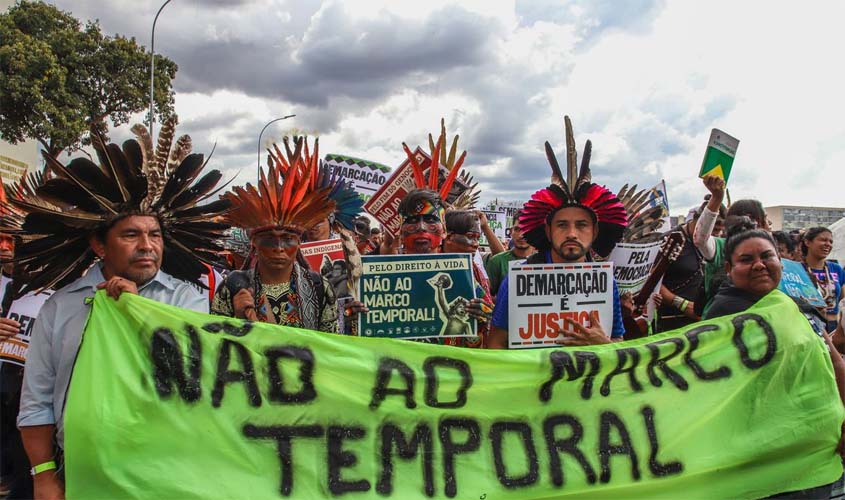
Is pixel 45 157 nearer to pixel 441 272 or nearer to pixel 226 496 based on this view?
pixel 226 496

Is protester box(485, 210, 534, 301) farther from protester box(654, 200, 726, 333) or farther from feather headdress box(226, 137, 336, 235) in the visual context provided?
feather headdress box(226, 137, 336, 235)

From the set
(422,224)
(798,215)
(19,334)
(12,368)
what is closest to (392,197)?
(422,224)

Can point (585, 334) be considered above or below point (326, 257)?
below

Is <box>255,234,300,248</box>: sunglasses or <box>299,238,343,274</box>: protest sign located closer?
<box>255,234,300,248</box>: sunglasses

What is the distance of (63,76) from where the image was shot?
22.3 meters

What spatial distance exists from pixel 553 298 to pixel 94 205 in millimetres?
2569

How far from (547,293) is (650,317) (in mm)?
1908

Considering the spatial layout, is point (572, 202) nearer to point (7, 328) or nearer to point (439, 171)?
point (439, 171)

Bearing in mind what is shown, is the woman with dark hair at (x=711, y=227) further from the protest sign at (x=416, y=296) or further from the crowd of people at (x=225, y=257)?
the protest sign at (x=416, y=296)

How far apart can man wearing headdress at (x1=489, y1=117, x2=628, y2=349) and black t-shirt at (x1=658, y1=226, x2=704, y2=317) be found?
1.42 meters

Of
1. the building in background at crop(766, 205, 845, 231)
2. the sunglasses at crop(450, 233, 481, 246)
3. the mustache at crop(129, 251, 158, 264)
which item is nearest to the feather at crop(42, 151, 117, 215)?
the mustache at crop(129, 251, 158, 264)

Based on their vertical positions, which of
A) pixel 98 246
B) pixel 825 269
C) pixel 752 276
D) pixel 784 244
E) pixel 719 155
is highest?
pixel 719 155

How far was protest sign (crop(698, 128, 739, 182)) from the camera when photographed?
14.9 feet

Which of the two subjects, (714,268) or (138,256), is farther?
(714,268)
